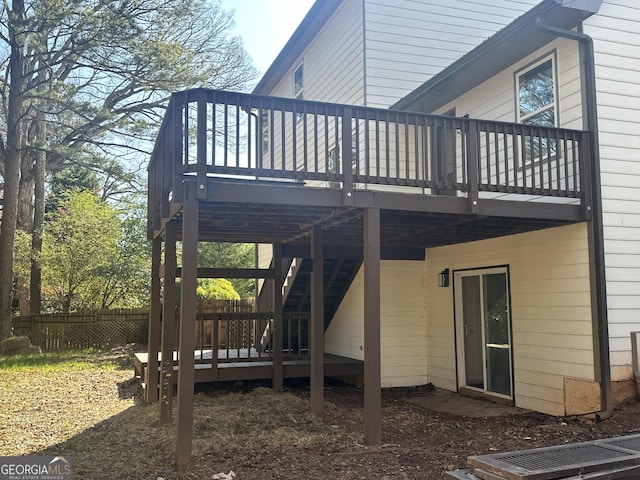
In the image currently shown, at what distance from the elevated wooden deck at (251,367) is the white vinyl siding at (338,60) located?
480 centimetres

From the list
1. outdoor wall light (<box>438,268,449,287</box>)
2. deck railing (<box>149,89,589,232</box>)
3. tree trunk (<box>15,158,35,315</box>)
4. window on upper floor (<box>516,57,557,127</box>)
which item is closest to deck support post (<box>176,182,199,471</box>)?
deck railing (<box>149,89,589,232</box>)

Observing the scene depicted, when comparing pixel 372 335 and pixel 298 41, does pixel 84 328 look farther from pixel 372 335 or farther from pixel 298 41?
pixel 372 335

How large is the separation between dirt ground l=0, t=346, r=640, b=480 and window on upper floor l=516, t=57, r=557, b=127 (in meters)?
3.79

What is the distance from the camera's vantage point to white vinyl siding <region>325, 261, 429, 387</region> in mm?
9625

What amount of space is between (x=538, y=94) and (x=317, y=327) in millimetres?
4376

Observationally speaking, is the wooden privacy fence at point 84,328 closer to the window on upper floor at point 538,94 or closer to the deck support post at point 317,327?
the deck support post at point 317,327

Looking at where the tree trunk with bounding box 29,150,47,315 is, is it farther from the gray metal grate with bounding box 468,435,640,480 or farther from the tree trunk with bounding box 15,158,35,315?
the gray metal grate with bounding box 468,435,640,480

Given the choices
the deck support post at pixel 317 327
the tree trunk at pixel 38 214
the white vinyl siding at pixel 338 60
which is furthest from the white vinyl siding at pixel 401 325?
the tree trunk at pixel 38 214

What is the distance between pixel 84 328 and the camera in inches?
615

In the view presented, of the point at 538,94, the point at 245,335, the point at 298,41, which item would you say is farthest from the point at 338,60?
the point at 245,335

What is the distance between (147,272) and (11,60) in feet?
23.5

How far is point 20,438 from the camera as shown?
6.00m

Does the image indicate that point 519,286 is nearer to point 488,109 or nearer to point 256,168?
point 488,109

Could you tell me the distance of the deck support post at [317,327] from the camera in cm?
728
